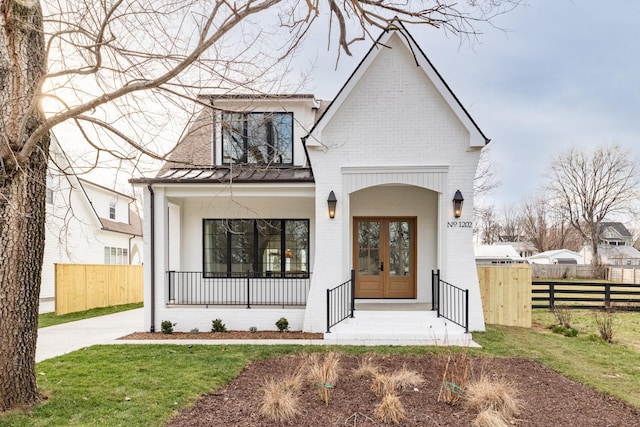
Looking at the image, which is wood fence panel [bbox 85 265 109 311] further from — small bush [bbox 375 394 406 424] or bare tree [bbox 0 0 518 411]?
small bush [bbox 375 394 406 424]

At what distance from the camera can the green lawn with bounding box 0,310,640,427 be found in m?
4.67

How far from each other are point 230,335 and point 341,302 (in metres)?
2.73

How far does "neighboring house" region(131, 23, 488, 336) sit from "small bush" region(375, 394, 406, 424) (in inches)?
162

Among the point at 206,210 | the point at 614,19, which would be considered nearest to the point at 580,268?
the point at 614,19

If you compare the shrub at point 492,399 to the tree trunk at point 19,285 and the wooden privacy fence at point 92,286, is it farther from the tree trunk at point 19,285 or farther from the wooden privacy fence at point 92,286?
the wooden privacy fence at point 92,286

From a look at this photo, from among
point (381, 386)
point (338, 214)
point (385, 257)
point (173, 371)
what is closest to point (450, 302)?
point (385, 257)

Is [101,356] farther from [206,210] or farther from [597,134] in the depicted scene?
[597,134]

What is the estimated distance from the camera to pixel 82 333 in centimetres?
998

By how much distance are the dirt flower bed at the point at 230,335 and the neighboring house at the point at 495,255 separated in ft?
76.9

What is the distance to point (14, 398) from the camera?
4.71 metres

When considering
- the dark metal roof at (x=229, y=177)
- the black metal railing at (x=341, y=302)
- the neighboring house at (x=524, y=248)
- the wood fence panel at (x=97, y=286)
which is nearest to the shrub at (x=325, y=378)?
the black metal railing at (x=341, y=302)

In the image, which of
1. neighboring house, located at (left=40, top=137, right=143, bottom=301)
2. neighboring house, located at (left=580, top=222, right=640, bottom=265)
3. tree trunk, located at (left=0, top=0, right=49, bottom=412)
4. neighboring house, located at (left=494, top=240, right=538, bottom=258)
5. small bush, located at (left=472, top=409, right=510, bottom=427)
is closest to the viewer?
small bush, located at (left=472, top=409, right=510, bottom=427)

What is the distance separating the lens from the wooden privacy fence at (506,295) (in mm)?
10734

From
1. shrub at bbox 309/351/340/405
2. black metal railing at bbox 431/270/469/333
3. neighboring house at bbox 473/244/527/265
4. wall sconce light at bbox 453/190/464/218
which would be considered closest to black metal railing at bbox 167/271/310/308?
black metal railing at bbox 431/270/469/333
